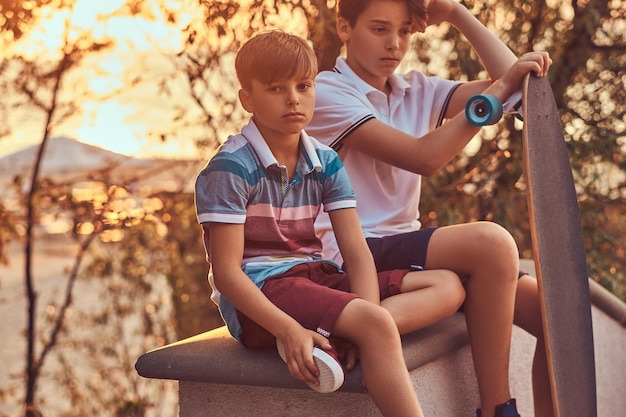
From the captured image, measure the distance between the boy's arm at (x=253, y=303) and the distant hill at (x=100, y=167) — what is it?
2452 mm

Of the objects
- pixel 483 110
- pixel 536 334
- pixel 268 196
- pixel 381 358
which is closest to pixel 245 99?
pixel 268 196

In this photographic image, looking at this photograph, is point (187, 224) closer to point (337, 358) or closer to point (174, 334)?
point (174, 334)

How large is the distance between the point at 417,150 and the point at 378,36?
36 centimetres

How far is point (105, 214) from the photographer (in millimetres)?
4691

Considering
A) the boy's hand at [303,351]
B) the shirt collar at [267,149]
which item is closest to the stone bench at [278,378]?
the boy's hand at [303,351]

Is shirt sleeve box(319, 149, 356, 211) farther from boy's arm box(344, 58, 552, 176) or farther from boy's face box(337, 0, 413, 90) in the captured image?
boy's face box(337, 0, 413, 90)

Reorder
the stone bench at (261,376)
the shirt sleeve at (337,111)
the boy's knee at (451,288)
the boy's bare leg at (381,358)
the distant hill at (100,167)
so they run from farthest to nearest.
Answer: the distant hill at (100,167)
the shirt sleeve at (337,111)
the boy's knee at (451,288)
the stone bench at (261,376)
the boy's bare leg at (381,358)

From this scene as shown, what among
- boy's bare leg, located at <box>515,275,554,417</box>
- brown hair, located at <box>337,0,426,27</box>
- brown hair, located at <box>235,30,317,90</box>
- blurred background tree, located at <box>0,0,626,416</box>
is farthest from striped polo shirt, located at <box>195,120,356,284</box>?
blurred background tree, located at <box>0,0,626,416</box>

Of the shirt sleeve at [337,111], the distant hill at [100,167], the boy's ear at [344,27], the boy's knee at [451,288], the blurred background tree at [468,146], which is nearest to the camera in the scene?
the boy's knee at [451,288]

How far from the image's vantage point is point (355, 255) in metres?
2.41

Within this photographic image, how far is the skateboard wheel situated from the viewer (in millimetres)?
2547

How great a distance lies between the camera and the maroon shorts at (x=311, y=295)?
7.26 ft

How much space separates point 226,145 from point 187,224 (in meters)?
2.64

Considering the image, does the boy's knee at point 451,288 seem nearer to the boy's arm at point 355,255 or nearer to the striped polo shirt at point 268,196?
the boy's arm at point 355,255
